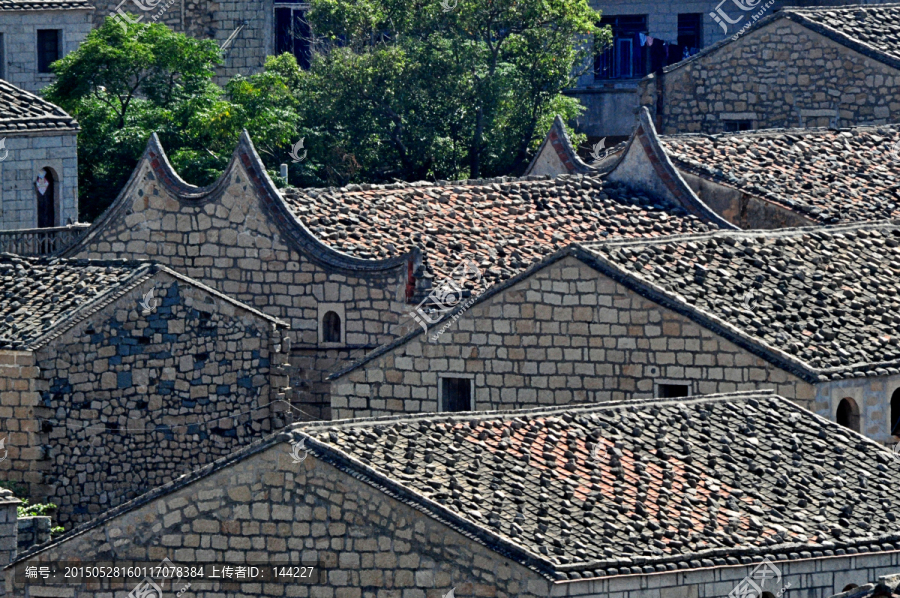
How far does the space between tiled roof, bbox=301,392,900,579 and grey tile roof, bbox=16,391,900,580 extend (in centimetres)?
2

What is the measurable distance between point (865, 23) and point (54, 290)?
20513 millimetres

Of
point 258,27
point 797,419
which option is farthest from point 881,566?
point 258,27

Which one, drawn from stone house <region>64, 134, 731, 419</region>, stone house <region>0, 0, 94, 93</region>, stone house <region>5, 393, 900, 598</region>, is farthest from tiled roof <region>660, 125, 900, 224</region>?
stone house <region>0, 0, 94, 93</region>

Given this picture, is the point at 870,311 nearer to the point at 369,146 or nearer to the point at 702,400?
the point at 702,400

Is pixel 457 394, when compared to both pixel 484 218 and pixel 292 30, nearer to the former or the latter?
pixel 484 218

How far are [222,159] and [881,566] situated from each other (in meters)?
27.7

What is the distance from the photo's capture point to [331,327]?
4603 cm

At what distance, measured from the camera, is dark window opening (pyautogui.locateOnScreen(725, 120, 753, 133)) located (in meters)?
59.0

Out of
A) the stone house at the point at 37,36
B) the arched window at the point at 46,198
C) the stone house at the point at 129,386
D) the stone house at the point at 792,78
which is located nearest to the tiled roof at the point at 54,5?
the stone house at the point at 37,36

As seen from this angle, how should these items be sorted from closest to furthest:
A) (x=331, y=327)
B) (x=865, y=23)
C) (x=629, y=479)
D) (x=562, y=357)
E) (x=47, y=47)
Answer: (x=629, y=479)
(x=562, y=357)
(x=331, y=327)
(x=865, y=23)
(x=47, y=47)

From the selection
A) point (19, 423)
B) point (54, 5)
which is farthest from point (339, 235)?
point (54, 5)

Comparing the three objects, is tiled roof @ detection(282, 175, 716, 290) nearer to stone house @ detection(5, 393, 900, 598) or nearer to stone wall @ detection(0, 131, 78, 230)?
stone wall @ detection(0, 131, 78, 230)

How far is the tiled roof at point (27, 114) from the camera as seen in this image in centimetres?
5666

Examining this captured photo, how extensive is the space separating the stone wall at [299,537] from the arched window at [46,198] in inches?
1035
